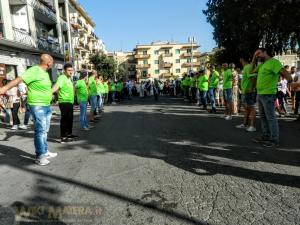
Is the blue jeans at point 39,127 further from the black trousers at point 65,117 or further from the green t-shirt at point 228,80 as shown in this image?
the green t-shirt at point 228,80

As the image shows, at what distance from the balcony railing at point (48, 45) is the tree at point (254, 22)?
1387cm

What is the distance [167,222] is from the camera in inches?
128

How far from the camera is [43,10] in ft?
95.5

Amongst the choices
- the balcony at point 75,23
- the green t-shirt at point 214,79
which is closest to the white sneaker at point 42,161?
the green t-shirt at point 214,79

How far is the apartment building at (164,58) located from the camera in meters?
103

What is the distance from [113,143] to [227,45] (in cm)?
2516

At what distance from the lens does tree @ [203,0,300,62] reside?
17.9 meters

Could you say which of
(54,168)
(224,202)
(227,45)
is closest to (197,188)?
(224,202)

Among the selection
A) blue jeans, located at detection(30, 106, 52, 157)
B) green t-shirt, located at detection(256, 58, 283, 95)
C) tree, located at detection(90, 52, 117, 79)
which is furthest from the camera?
tree, located at detection(90, 52, 117, 79)

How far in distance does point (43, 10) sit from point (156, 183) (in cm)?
2834

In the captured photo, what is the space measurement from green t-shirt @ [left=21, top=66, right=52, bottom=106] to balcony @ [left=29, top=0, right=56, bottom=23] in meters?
23.5

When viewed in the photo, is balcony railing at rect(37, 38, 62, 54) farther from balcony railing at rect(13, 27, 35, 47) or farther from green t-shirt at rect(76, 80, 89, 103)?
green t-shirt at rect(76, 80, 89, 103)

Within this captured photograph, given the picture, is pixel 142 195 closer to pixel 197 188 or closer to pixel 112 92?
pixel 197 188

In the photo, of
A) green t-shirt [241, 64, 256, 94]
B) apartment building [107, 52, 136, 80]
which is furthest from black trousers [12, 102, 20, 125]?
apartment building [107, 52, 136, 80]
